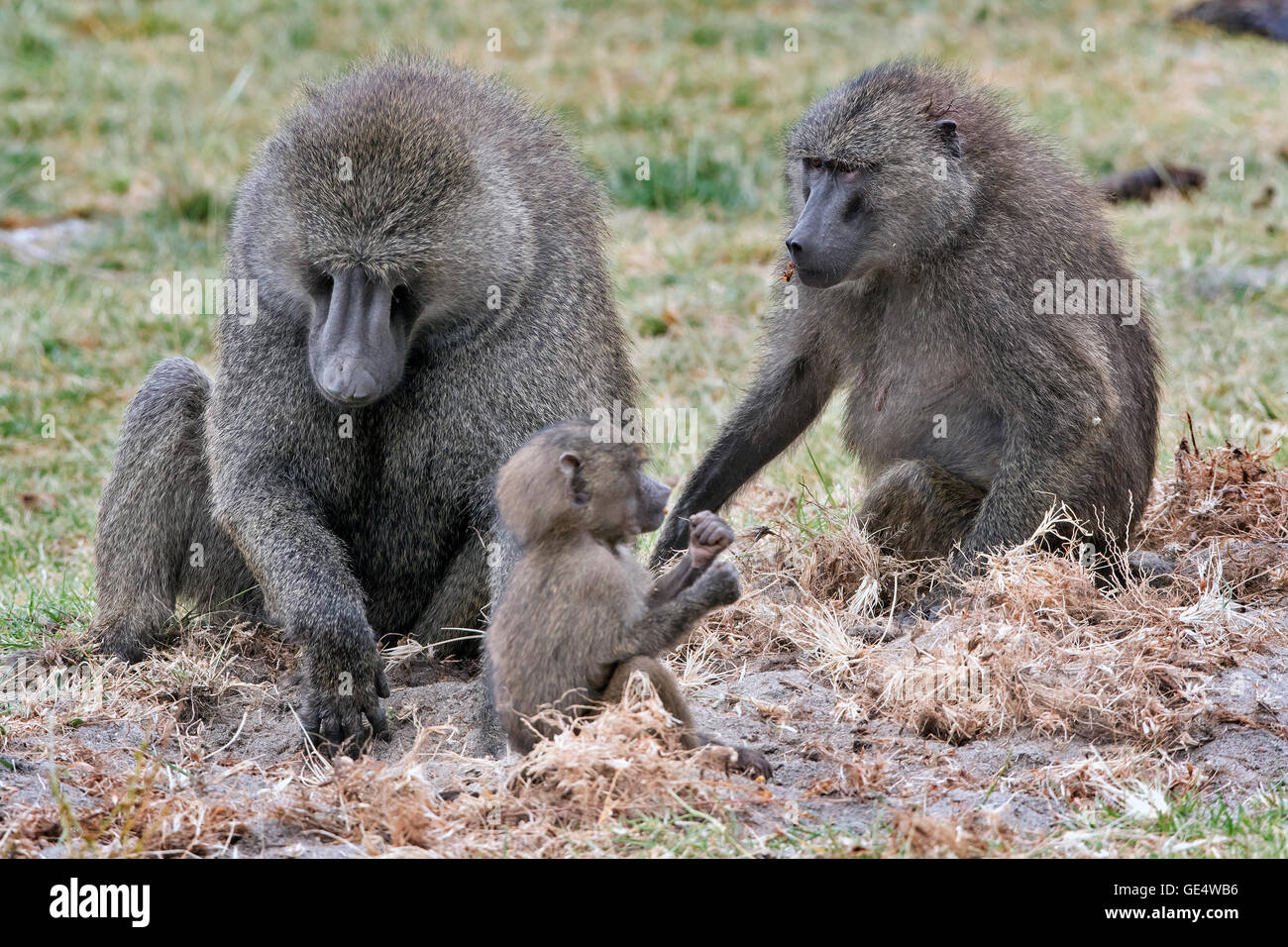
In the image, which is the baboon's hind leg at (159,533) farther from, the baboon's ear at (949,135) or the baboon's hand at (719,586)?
the baboon's ear at (949,135)

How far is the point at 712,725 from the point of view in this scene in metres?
3.42

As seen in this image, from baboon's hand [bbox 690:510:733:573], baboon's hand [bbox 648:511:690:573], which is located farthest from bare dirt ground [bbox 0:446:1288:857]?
baboon's hand [bbox 690:510:733:573]

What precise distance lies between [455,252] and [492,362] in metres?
0.30

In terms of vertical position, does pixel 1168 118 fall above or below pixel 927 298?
above

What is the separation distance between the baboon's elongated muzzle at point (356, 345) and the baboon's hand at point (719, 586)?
862 mm

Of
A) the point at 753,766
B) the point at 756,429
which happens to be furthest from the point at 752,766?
the point at 756,429

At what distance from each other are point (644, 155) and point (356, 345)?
568cm

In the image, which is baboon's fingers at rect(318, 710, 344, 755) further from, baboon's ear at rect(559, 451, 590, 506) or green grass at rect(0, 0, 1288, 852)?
green grass at rect(0, 0, 1288, 852)

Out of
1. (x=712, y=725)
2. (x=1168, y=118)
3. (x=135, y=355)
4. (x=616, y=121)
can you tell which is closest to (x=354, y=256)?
(x=712, y=725)

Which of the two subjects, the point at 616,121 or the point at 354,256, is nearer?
the point at 354,256

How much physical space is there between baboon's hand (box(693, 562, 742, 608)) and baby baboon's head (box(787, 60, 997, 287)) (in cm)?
133

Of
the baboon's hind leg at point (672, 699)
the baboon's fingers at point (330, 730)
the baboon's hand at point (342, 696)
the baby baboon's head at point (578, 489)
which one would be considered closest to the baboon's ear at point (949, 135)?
the baby baboon's head at point (578, 489)

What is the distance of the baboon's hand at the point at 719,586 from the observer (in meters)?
2.92

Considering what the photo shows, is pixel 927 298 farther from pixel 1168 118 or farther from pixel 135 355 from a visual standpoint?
pixel 1168 118
